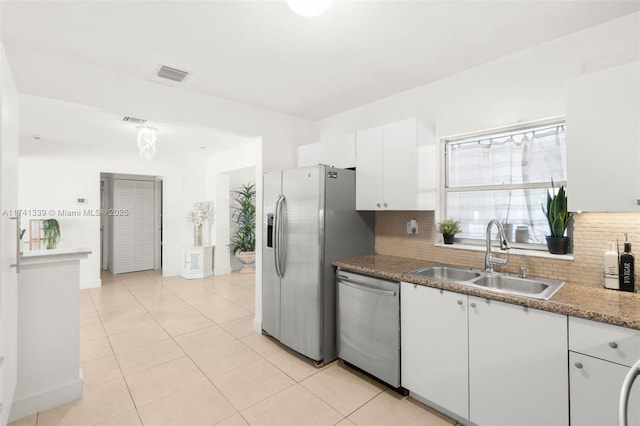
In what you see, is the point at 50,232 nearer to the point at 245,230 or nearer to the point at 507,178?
the point at 245,230

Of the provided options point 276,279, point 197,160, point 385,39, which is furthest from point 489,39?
point 197,160

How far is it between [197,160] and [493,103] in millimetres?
5929

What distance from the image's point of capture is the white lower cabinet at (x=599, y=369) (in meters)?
1.44

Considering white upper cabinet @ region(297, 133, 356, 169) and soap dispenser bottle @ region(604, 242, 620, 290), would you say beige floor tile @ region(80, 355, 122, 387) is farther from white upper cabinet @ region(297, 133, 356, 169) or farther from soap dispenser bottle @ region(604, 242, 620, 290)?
soap dispenser bottle @ region(604, 242, 620, 290)

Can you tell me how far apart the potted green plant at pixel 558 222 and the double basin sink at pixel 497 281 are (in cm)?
24

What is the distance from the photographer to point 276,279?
320cm

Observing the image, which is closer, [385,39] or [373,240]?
[385,39]

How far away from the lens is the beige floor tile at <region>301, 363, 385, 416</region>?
2.26 m

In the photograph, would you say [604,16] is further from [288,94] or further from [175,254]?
[175,254]

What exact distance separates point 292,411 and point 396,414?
0.72 metres

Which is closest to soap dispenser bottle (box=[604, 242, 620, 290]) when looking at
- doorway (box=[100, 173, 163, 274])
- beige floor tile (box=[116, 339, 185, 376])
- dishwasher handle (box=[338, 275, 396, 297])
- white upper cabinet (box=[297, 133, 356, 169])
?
dishwasher handle (box=[338, 275, 396, 297])

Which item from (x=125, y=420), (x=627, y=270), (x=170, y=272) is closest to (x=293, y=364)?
(x=125, y=420)

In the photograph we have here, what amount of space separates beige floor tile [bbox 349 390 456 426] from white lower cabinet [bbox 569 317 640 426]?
80cm

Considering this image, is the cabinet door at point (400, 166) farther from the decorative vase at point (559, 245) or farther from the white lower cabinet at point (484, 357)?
the decorative vase at point (559, 245)
